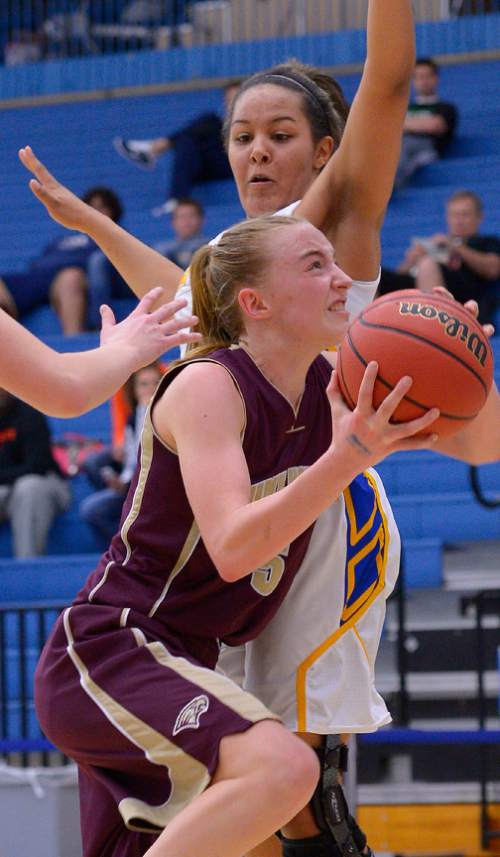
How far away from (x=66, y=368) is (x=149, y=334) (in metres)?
0.23

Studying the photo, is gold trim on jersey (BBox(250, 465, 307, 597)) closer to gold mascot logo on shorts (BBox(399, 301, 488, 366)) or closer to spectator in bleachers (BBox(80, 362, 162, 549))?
gold mascot logo on shorts (BBox(399, 301, 488, 366))

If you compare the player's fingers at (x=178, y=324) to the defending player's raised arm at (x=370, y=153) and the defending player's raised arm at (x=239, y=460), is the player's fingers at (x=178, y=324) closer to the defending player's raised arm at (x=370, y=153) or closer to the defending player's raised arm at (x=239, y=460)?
the defending player's raised arm at (x=239, y=460)

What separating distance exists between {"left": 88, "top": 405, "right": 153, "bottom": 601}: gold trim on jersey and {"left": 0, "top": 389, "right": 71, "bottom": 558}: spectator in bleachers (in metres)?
5.26

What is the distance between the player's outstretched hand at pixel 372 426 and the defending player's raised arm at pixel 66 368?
1.62 ft

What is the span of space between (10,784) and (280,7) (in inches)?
462

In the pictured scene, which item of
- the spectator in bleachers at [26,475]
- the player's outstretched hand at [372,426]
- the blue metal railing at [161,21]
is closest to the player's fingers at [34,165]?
the player's outstretched hand at [372,426]

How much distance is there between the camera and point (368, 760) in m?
5.56

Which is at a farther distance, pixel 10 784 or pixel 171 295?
pixel 10 784

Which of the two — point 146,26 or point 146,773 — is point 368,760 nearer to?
point 146,773

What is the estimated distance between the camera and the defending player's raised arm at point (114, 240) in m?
3.51

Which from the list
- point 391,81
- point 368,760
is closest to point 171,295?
point 391,81

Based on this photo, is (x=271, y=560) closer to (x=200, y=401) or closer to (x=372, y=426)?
(x=200, y=401)

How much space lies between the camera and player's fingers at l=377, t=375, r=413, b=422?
2.18 m

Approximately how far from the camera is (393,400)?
2184mm
